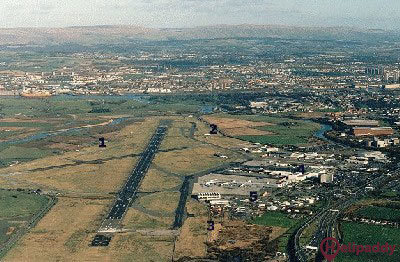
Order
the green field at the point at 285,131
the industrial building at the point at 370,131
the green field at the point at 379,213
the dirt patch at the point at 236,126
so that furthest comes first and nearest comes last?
the dirt patch at the point at 236,126 → the industrial building at the point at 370,131 → the green field at the point at 285,131 → the green field at the point at 379,213

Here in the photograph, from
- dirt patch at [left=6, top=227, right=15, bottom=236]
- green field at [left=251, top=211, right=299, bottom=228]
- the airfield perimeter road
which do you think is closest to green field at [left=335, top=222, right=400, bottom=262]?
green field at [left=251, top=211, right=299, bottom=228]

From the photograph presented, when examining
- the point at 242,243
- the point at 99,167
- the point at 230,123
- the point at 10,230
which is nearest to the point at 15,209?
the point at 10,230

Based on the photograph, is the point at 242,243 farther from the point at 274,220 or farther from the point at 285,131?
the point at 285,131

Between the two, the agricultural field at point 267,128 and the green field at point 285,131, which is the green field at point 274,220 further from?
the green field at point 285,131

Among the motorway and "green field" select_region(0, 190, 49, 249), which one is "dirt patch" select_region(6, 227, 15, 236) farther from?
the motorway

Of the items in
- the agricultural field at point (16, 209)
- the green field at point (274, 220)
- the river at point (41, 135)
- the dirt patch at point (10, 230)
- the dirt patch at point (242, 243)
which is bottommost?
the river at point (41, 135)

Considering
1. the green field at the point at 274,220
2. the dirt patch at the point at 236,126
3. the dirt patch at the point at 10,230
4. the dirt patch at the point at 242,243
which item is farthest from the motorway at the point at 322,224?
the dirt patch at the point at 236,126

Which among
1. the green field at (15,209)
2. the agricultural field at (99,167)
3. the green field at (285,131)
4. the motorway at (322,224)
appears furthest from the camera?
the green field at (285,131)

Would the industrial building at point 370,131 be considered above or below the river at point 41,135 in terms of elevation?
below
